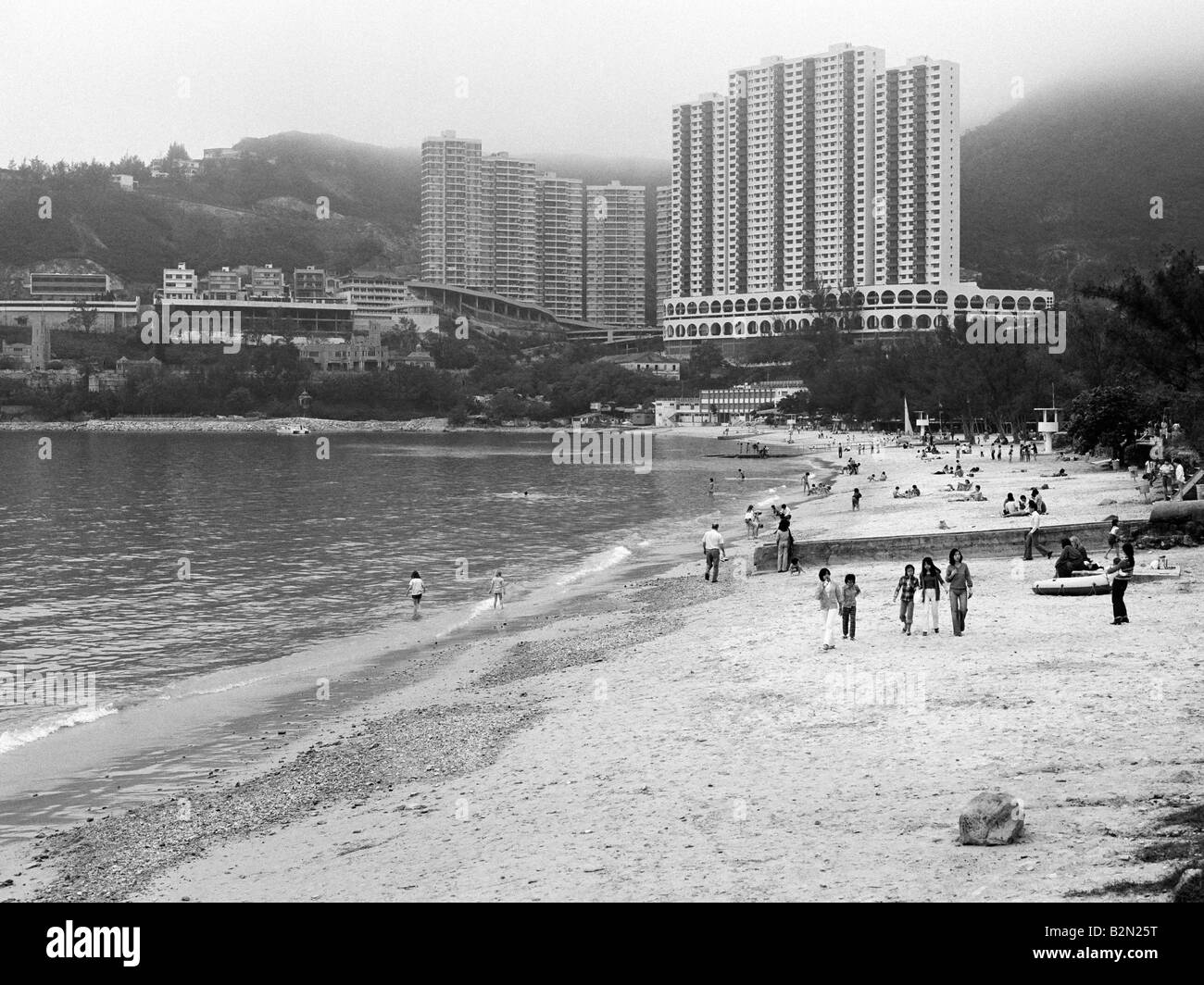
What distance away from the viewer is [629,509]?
6488 cm

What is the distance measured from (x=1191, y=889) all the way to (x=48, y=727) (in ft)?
56.6

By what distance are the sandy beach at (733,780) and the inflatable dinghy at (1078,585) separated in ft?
1.28

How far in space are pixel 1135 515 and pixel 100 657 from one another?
24.7 metres

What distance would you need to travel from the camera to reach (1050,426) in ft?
278

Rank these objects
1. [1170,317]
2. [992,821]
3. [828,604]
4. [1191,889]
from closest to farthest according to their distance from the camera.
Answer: [1191,889] → [992,821] → [828,604] → [1170,317]

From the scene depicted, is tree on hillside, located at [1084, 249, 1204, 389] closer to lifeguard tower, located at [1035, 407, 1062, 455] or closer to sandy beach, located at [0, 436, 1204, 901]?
sandy beach, located at [0, 436, 1204, 901]

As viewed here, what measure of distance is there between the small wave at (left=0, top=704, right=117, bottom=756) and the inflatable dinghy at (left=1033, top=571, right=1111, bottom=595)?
16090 mm

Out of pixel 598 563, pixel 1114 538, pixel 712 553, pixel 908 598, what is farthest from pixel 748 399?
pixel 908 598

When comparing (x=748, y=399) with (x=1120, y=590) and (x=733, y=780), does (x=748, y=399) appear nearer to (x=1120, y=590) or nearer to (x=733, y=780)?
(x=1120, y=590)

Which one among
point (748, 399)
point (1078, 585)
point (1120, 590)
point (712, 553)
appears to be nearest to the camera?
point (1120, 590)

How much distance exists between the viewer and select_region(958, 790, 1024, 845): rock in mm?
10258
